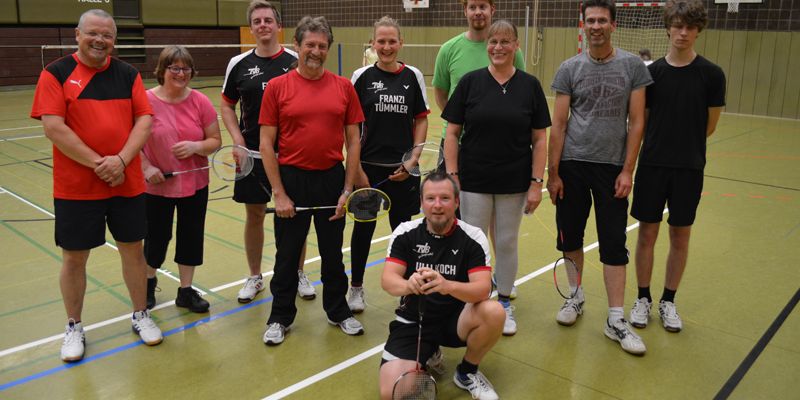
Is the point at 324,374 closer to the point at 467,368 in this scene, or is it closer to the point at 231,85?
the point at 467,368

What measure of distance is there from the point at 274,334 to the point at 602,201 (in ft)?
7.83

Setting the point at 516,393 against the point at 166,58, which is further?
the point at 166,58

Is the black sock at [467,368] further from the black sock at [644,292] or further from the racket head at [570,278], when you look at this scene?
the black sock at [644,292]

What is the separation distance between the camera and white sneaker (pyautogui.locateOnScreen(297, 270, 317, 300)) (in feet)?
17.0

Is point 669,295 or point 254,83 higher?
point 254,83

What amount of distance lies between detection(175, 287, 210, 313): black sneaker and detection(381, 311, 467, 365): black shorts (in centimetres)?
181

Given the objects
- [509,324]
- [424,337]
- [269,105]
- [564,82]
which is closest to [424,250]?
[424,337]

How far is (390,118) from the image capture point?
15.1 ft

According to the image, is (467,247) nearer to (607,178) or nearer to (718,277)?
(607,178)

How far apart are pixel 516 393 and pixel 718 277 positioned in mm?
2849

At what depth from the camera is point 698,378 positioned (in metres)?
3.97

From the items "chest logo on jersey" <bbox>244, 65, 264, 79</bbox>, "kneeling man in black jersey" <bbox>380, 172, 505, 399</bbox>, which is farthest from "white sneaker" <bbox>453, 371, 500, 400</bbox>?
"chest logo on jersey" <bbox>244, 65, 264, 79</bbox>

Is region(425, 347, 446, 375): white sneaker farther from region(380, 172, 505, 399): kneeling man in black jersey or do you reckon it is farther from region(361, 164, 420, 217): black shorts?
region(361, 164, 420, 217): black shorts

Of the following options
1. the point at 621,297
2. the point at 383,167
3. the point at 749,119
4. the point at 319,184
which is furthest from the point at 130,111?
the point at 749,119
